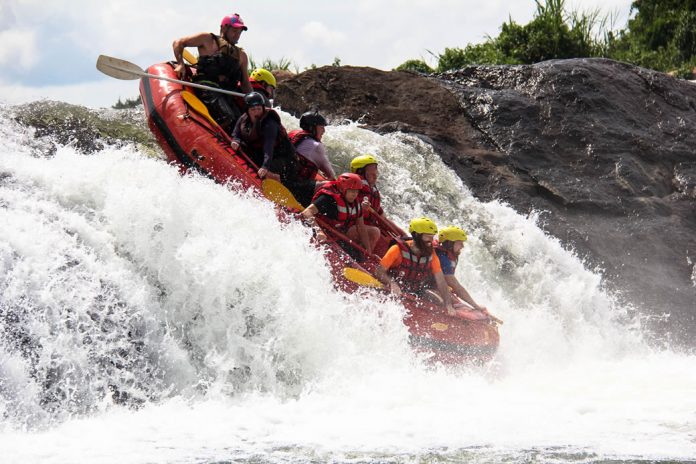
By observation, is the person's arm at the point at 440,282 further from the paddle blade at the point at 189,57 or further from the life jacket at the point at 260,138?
the paddle blade at the point at 189,57

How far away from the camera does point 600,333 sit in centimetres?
909

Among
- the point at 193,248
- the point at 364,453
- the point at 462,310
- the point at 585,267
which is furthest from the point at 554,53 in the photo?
the point at 364,453

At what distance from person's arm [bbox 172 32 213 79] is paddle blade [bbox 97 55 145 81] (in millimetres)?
345

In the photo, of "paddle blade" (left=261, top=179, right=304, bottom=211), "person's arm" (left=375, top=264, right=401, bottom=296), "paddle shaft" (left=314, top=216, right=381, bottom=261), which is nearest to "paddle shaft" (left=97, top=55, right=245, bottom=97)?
"paddle blade" (left=261, top=179, right=304, bottom=211)

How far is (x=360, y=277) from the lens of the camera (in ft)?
21.3

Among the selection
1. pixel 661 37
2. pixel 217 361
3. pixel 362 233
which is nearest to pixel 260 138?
pixel 362 233

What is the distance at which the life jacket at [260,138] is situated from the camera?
7.32 m

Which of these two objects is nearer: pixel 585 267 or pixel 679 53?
pixel 585 267

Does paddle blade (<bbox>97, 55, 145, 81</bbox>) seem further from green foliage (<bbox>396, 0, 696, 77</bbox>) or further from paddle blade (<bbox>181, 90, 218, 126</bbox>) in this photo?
green foliage (<bbox>396, 0, 696, 77</bbox>)

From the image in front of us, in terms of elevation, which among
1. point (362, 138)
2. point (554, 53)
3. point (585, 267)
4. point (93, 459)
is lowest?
point (93, 459)

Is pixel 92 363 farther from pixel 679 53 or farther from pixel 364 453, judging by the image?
pixel 679 53

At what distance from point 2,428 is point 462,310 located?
364cm

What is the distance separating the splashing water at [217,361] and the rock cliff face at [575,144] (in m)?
3.14

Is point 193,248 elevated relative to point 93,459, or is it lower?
elevated
